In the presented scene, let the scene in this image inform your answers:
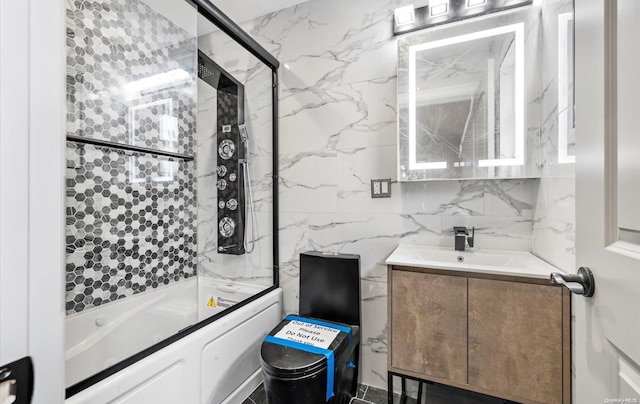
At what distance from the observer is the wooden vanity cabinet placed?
3.72ft

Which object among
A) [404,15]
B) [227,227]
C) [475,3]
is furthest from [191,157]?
[475,3]

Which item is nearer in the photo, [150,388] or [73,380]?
[73,380]

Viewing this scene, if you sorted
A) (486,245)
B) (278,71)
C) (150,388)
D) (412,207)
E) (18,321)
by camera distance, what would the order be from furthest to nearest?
(278,71)
(412,207)
(486,245)
(150,388)
(18,321)

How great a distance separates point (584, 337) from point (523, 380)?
0.76 m

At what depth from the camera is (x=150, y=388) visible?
43.6 inches

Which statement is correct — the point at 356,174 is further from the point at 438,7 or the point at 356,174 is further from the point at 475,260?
the point at 438,7

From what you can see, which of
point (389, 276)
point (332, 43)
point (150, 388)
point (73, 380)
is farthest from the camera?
point (332, 43)

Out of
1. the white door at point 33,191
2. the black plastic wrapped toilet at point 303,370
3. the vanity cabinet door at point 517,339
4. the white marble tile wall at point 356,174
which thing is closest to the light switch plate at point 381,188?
the white marble tile wall at point 356,174

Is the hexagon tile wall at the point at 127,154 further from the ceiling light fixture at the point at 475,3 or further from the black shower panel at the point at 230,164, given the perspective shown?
the ceiling light fixture at the point at 475,3

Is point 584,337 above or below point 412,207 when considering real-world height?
below

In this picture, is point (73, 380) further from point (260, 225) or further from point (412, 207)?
point (412, 207)

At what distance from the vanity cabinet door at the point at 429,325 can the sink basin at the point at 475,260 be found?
0.06 m

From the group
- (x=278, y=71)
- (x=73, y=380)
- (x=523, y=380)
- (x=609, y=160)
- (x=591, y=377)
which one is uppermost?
(x=278, y=71)

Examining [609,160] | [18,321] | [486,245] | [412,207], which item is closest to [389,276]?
[412,207]
